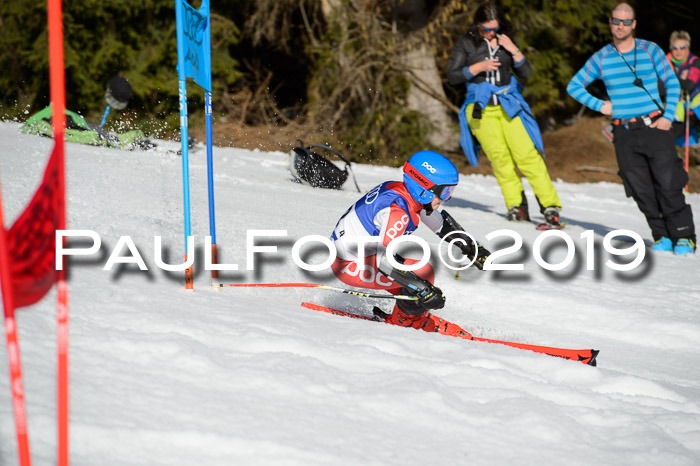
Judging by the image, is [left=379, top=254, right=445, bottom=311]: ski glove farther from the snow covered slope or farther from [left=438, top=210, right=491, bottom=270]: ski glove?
[left=438, top=210, right=491, bottom=270]: ski glove

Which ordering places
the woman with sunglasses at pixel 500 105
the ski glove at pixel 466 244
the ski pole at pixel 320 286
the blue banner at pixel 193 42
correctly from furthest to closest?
1. the woman with sunglasses at pixel 500 105
2. the ski glove at pixel 466 244
3. the ski pole at pixel 320 286
4. the blue banner at pixel 193 42

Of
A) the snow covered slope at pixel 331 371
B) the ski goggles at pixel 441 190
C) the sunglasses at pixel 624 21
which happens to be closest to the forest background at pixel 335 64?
the sunglasses at pixel 624 21

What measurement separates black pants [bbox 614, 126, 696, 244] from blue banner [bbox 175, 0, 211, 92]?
158 inches

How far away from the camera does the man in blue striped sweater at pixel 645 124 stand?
6.55 m

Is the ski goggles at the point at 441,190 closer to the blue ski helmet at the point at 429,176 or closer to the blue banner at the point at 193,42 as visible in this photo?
the blue ski helmet at the point at 429,176

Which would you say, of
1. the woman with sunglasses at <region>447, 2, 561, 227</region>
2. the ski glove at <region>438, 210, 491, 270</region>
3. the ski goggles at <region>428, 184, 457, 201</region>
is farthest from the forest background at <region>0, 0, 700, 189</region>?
the ski goggles at <region>428, 184, 457, 201</region>

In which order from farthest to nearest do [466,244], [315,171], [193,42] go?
[315,171]
[466,244]
[193,42]

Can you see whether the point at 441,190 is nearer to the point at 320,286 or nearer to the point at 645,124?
the point at 320,286

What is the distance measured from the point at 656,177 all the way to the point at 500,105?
1570 mm

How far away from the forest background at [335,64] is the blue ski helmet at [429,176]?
894 cm

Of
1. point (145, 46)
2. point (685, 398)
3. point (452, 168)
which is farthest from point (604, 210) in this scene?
point (145, 46)

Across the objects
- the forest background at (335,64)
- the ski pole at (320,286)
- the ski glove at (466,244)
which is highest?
the forest background at (335,64)

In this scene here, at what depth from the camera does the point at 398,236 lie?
4.24 metres

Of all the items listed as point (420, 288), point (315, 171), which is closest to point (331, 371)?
point (420, 288)
